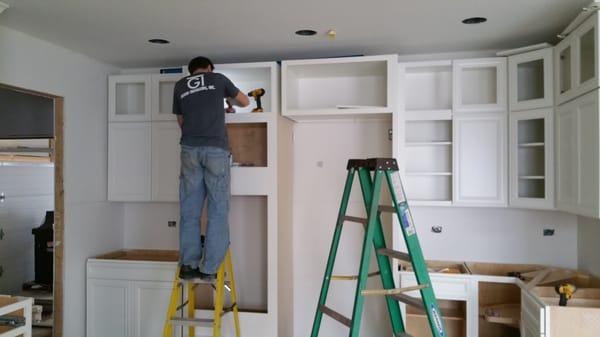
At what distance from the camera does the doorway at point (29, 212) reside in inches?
153

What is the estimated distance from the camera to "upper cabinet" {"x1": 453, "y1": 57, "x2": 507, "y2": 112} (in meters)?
3.37

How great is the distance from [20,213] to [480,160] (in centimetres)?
428

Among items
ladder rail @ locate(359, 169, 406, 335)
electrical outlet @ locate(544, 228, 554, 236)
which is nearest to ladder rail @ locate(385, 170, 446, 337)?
ladder rail @ locate(359, 169, 406, 335)

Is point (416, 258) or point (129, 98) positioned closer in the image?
point (416, 258)

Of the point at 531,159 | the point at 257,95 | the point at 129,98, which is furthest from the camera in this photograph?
the point at 129,98

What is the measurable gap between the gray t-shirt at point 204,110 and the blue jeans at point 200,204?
0.06m

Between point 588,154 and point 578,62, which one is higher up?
point 578,62

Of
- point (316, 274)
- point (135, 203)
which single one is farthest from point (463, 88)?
point (135, 203)

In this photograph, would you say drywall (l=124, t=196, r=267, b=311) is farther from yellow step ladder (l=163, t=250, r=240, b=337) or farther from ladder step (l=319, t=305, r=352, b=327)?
ladder step (l=319, t=305, r=352, b=327)

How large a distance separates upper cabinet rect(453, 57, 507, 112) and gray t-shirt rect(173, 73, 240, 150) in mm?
1786

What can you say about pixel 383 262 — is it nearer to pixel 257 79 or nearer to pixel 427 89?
pixel 427 89

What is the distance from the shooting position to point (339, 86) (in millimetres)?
3857

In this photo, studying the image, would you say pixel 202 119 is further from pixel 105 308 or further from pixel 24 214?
pixel 24 214

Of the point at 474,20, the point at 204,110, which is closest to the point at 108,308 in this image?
the point at 204,110
